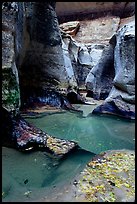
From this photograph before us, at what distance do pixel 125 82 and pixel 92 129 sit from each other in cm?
294

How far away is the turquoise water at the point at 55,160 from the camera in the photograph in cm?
336

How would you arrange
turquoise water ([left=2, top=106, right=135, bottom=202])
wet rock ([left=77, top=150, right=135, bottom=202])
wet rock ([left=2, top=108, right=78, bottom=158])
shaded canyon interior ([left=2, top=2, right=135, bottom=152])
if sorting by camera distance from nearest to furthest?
wet rock ([left=77, top=150, right=135, bottom=202]) < turquoise water ([left=2, top=106, right=135, bottom=202]) < wet rock ([left=2, top=108, right=78, bottom=158]) < shaded canyon interior ([left=2, top=2, right=135, bottom=152])

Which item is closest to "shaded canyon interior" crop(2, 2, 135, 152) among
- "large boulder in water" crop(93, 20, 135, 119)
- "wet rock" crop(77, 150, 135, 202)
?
"large boulder in water" crop(93, 20, 135, 119)

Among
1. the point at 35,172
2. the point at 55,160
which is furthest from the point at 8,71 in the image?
the point at 35,172

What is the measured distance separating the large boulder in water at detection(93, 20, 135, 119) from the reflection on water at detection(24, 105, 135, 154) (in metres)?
0.48

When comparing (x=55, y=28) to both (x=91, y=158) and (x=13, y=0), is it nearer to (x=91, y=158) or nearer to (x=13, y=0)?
(x=13, y=0)

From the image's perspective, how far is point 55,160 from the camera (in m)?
4.39

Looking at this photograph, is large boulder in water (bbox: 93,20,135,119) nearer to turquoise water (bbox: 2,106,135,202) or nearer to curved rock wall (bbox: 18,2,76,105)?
turquoise water (bbox: 2,106,135,202)

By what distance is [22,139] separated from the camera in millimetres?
4949

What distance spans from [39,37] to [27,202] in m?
8.68

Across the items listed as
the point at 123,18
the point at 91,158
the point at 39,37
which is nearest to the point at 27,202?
the point at 91,158

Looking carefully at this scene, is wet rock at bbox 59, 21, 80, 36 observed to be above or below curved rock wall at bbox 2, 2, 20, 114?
below

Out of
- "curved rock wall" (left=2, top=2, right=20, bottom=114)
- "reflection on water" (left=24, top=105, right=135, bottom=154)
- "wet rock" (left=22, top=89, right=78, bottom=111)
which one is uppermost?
"curved rock wall" (left=2, top=2, right=20, bottom=114)

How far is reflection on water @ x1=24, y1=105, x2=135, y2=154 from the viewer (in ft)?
18.2
